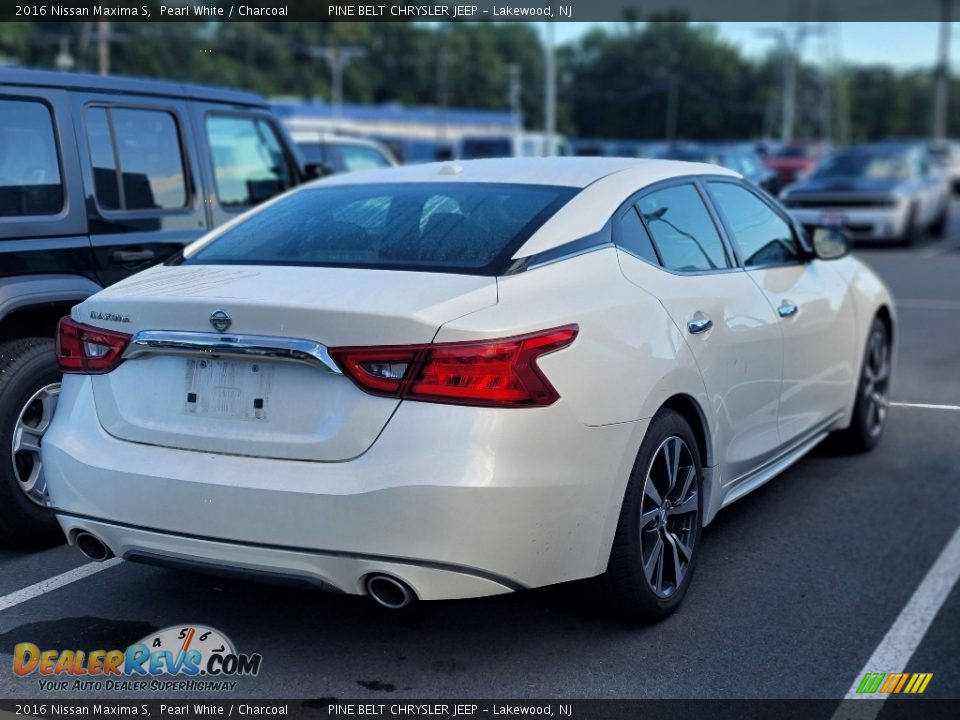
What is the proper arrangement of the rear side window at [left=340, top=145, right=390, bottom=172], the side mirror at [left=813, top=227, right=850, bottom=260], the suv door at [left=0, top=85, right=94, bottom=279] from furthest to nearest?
the rear side window at [left=340, top=145, right=390, bottom=172] < the side mirror at [left=813, top=227, right=850, bottom=260] < the suv door at [left=0, top=85, right=94, bottom=279]

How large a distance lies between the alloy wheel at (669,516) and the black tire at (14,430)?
101 inches

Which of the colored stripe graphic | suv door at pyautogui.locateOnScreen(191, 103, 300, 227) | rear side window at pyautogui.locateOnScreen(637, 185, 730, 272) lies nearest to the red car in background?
suv door at pyautogui.locateOnScreen(191, 103, 300, 227)

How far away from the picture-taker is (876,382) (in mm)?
6762

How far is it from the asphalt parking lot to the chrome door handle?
3.14 feet

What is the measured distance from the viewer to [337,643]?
4.10m

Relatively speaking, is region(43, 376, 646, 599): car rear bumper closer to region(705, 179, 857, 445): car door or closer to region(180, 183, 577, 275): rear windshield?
region(180, 183, 577, 275): rear windshield

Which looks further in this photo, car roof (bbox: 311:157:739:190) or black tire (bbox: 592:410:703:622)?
car roof (bbox: 311:157:739:190)

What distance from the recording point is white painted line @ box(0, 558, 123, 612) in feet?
14.8

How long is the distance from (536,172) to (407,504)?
1797 millimetres

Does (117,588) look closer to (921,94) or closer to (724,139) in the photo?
(724,139)

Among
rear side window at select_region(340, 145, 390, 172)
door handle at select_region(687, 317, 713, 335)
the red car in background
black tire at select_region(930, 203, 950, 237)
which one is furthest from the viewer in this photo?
the red car in background

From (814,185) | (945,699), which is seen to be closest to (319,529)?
(945,699)

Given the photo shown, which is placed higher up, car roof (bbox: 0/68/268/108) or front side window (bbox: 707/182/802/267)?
car roof (bbox: 0/68/268/108)

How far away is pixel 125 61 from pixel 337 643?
3077 inches
